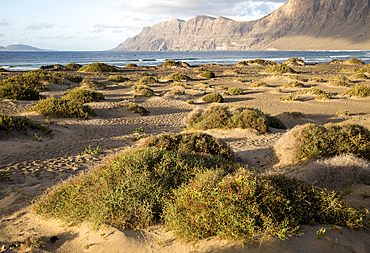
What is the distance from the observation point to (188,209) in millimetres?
2793

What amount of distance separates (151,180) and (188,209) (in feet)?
2.61

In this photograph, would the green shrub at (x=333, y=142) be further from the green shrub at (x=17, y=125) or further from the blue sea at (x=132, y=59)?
the blue sea at (x=132, y=59)

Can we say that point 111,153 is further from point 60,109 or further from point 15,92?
point 15,92

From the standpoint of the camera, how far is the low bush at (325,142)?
5641mm

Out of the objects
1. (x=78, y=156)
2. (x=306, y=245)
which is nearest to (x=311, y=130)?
(x=306, y=245)

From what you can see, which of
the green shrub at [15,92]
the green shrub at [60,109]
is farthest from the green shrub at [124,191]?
the green shrub at [15,92]

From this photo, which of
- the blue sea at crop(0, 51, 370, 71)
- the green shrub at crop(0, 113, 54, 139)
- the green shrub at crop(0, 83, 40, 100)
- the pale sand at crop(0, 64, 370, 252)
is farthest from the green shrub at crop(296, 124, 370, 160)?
the blue sea at crop(0, 51, 370, 71)

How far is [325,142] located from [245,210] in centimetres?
435

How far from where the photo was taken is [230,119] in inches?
399

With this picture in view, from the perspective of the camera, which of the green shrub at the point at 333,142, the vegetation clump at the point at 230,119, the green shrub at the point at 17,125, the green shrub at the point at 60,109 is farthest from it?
the green shrub at the point at 60,109

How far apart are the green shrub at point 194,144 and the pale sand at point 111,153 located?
1.10 metres

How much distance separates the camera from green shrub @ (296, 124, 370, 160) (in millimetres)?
5632

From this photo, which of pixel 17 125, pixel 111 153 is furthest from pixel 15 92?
pixel 111 153

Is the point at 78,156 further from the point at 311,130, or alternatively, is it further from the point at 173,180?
the point at 311,130
